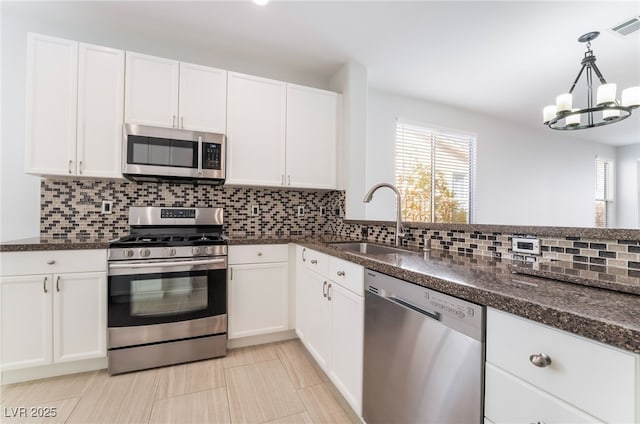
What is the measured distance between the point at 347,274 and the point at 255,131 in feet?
5.33

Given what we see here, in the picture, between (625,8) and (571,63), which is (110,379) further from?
(571,63)

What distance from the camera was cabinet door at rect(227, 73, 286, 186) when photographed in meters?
2.40

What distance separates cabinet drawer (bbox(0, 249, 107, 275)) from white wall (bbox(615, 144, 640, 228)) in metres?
8.95

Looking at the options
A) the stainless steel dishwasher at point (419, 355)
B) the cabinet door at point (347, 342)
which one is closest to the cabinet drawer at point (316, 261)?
the cabinet door at point (347, 342)

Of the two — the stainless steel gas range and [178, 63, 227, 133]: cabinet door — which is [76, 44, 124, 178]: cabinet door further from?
the stainless steel gas range

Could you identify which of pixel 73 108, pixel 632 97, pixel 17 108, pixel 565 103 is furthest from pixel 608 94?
pixel 17 108

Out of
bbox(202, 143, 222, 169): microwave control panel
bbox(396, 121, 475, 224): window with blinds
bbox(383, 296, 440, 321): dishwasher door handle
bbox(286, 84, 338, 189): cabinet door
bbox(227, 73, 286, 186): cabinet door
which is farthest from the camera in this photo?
bbox(396, 121, 475, 224): window with blinds

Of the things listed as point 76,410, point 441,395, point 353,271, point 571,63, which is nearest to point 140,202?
point 76,410

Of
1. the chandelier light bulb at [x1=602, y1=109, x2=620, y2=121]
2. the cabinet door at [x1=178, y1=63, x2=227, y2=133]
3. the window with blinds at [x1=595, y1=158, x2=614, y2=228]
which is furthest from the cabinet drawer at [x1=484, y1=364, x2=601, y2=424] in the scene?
the window with blinds at [x1=595, y1=158, x2=614, y2=228]

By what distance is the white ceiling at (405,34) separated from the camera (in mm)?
2010

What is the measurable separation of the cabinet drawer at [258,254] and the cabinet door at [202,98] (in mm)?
1028

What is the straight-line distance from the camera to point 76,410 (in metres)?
1.53

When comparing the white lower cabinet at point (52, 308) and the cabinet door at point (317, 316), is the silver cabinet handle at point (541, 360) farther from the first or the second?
the white lower cabinet at point (52, 308)

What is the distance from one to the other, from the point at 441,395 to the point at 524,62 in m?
3.20
